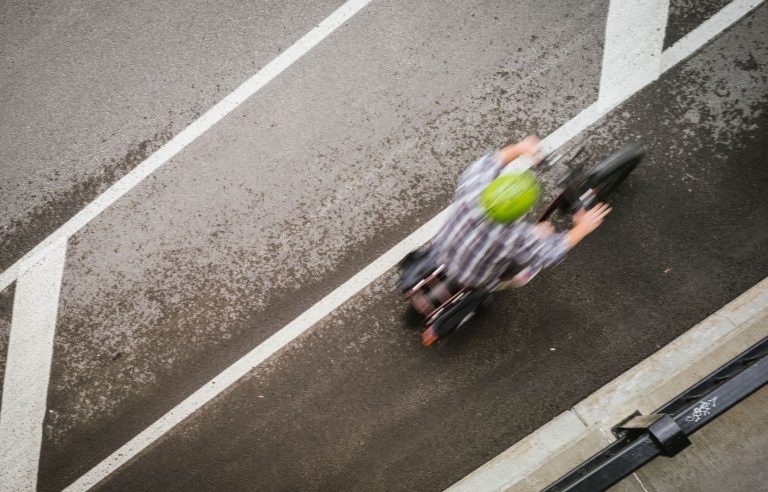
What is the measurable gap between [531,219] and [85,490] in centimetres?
473

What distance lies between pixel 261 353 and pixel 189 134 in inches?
89.7

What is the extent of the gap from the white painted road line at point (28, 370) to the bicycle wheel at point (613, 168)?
494 centimetres

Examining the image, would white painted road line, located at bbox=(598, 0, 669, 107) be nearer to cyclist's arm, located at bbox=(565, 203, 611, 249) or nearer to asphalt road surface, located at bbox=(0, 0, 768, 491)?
asphalt road surface, located at bbox=(0, 0, 768, 491)

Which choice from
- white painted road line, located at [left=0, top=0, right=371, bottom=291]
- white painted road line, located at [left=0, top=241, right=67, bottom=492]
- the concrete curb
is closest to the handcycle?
the concrete curb

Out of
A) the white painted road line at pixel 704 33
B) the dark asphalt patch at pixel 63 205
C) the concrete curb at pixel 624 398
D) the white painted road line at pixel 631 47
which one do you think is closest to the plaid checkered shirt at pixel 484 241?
the concrete curb at pixel 624 398

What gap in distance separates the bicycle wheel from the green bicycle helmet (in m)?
1.54

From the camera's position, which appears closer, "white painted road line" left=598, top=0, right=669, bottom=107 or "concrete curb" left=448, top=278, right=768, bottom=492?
"concrete curb" left=448, top=278, right=768, bottom=492

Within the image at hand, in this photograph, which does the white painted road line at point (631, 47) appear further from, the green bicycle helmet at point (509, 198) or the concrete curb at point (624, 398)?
the green bicycle helmet at point (509, 198)

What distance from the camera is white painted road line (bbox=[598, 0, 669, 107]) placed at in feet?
15.0

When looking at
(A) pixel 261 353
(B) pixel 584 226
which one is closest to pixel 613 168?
(B) pixel 584 226

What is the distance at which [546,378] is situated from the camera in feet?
14.0

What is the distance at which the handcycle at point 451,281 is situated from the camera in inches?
152

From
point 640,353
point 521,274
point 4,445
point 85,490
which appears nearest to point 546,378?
point 640,353

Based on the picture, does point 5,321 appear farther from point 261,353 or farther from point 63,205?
point 261,353
